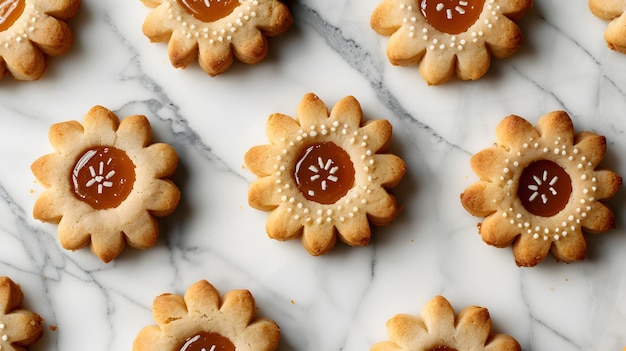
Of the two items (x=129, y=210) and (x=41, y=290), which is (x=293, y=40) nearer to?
(x=129, y=210)

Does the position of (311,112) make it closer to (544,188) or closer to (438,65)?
(438,65)

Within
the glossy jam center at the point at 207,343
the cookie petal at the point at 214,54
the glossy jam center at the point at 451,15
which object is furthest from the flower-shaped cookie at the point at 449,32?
the glossy jam center at the point at 207,343

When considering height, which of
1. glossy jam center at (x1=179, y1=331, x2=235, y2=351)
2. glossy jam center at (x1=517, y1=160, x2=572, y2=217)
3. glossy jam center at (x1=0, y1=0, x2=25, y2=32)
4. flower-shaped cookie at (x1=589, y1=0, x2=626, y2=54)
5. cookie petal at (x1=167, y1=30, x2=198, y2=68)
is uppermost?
flower-shaped cookie at (x1=589, y1=0, x2=626, y2=54)

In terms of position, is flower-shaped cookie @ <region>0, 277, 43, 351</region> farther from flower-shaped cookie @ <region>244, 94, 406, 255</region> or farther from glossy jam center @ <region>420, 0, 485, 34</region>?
glossy jam center @ <region>420, 0, 485, 34</region>

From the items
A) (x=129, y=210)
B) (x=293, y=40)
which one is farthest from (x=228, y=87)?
(x=129, y=210)

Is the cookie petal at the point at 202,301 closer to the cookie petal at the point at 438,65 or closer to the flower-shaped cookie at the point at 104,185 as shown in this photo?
the flower-shaped cookie at the point at 104,185

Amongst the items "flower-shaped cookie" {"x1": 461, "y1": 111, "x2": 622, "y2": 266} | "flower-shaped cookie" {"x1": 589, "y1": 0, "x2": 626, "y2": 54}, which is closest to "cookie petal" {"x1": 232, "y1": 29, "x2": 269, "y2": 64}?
"flower-shaped cookie" {"x1": 461, "y1": 111, "x2": 622, "y2": 266}
